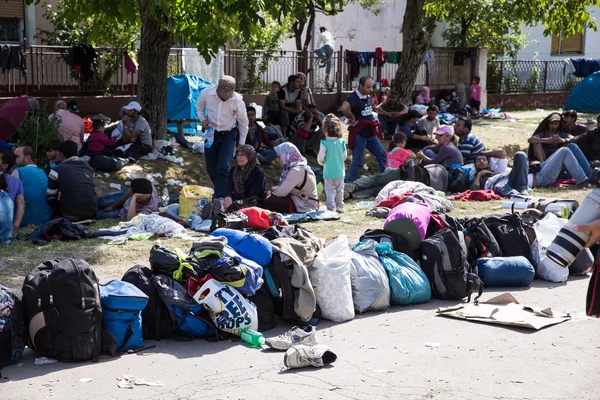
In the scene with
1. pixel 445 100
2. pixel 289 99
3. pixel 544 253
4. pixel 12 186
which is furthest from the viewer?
pixel 445 100

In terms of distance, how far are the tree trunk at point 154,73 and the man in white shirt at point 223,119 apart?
343 centimetres

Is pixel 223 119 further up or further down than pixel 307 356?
further up

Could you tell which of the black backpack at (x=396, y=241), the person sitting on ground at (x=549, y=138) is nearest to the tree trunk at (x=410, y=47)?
the person sitting on ground at (x=549, y=138)

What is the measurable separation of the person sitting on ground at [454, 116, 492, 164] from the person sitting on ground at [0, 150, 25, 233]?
768cm

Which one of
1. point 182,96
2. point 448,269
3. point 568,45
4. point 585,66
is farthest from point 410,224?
point 568,45

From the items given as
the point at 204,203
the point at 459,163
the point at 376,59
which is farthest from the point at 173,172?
the point at 376,59

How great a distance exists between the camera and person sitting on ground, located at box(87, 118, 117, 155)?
14.3 metres

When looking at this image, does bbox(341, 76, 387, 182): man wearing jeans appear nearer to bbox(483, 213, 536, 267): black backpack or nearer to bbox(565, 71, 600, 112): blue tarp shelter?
bbox(483, 213, 536, 267): black backpack

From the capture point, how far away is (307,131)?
54.3ft

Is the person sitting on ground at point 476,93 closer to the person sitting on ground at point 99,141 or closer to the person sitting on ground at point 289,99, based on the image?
the person sitting on ground at point 289,99

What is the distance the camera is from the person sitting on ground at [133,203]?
1106 cm

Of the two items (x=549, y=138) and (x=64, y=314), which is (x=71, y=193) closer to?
(x=64, y=314)

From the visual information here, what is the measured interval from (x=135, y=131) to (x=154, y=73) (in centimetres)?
138

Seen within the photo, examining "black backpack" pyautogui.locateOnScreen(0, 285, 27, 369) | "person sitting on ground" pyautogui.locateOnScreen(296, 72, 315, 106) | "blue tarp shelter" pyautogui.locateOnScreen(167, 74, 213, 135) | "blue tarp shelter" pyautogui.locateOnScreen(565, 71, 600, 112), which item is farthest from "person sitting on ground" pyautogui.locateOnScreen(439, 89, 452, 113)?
"black backpack" pyautogui.locateOnScreen(0, 285, 27, 369)
